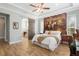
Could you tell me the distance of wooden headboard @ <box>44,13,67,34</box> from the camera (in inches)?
109

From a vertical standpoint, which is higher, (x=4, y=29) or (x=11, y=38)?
(x=4, y=29)

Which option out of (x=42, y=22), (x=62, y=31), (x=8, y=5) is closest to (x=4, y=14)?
(x=8, y=5)

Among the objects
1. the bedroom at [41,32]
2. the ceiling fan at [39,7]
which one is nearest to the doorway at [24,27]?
the bedroom at [41,32]

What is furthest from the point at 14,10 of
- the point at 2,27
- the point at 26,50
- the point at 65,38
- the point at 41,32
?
the point at 65,38

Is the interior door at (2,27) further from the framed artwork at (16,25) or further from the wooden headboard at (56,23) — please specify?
the wooden headboard at (56,23)

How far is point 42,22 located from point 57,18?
1.04 ft

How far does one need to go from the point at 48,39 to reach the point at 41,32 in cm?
22

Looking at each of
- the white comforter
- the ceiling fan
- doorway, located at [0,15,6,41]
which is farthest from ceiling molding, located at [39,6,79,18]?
doorway, located at [0,15,6,41]

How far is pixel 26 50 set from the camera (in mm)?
2801

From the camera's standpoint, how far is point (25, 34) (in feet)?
9.14

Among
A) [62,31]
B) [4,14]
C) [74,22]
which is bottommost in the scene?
[62,31]

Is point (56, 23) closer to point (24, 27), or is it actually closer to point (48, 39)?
point (48, 39)

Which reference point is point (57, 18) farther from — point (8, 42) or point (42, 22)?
point (8, 42)

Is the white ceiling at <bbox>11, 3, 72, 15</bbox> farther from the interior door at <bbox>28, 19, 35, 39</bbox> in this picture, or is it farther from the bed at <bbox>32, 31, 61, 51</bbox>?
the bed at <bbox>32, 31, 61, 51</bbox>
